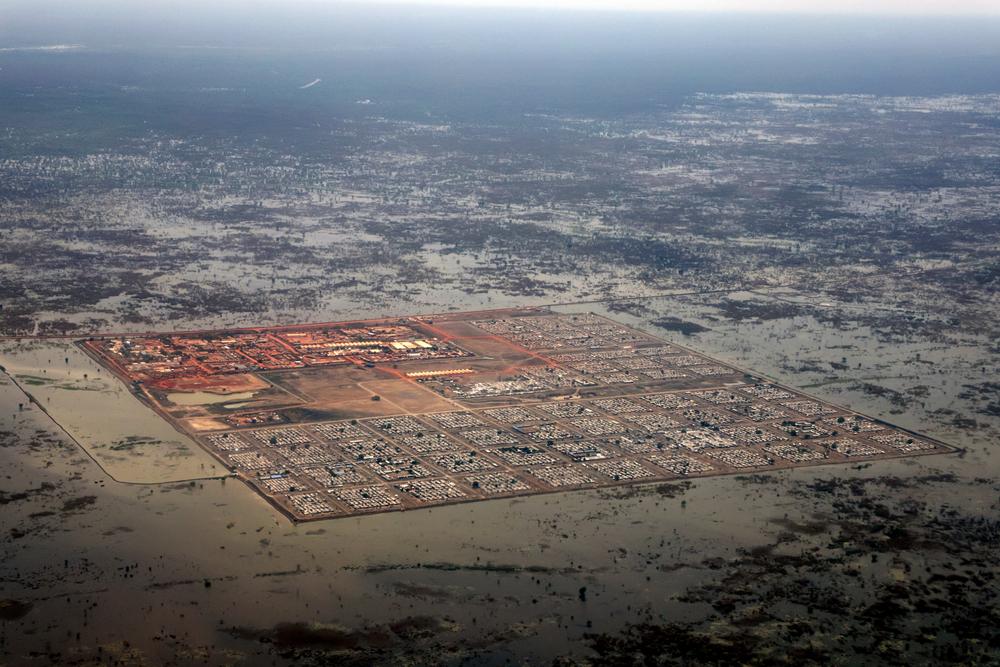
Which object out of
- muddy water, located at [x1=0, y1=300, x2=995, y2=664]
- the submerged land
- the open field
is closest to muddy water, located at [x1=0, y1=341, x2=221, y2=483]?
the submerged land

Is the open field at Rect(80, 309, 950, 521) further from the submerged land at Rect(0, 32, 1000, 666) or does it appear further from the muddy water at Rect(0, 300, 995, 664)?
the muddy water at Rect(0, 300, 995, 664)

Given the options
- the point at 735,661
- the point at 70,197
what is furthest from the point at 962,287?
the point at 70,197

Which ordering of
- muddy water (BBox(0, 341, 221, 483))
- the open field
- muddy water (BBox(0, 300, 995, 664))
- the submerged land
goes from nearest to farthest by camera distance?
muddy water (BBox(0, 300, 995, 664)) < the submerged land < muddy water (BBox(0, 341, 221, 483)) < the open field

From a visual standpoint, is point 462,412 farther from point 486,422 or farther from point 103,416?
point 103,416

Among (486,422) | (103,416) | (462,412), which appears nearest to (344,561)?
(486,422)

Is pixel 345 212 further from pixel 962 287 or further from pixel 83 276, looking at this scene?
pixel 962 287

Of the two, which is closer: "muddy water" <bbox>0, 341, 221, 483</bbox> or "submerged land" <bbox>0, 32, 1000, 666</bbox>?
"submerged land" <bbox>0, 32, 1000, 666</bbox>
